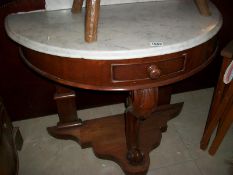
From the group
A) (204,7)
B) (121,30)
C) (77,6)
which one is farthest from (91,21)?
(204,7)

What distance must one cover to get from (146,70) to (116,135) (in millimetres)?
594

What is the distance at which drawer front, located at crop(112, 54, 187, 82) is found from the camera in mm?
586

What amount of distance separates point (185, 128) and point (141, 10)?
2.31 ft

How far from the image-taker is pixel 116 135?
112cm

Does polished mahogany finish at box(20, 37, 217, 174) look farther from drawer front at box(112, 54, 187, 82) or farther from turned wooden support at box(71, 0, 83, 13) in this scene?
turned wooden support at box(71, 0, 83, 13)

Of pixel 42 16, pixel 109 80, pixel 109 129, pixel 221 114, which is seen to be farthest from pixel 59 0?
pixel 221 114

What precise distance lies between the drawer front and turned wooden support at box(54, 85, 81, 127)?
1.59 feet

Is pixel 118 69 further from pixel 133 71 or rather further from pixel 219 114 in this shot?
pixel 219 114

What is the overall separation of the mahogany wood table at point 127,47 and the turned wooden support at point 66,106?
34 cm

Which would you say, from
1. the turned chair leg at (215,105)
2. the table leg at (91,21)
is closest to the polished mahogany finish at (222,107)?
the turned chair leg at (215,105)

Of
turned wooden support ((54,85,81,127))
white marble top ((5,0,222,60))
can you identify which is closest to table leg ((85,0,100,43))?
white marble top ((5,0,222,60))

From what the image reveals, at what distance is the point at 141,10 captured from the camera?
79 cm

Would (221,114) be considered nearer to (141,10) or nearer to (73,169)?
(141,10)

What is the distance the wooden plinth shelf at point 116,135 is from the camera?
1.02m
